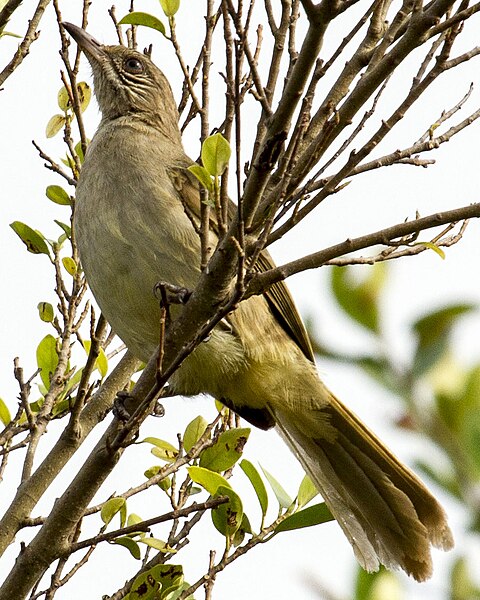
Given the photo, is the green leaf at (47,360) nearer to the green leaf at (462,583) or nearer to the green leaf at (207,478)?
the green leaf at (207,478)

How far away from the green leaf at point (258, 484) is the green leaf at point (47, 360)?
44.6 inches

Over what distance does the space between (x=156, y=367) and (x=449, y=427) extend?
6.97ft

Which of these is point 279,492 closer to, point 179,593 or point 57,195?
point 179,593

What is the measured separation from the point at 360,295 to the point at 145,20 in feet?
8.86

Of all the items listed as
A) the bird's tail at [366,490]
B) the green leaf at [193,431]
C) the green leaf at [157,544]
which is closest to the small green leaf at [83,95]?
the green leaf at [193,431]

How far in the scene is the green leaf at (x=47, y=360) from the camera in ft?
15.1

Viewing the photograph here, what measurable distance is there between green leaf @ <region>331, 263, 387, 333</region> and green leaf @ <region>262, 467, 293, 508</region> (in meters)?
2.35

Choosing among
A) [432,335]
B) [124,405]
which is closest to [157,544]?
[124,405]

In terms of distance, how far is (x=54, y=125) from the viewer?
5070 millimetres

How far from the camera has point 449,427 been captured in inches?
60.4

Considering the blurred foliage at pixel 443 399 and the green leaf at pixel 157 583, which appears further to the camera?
the green leaf at pixel 157 583

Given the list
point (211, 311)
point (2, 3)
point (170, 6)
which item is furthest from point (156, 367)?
point (2, 3)

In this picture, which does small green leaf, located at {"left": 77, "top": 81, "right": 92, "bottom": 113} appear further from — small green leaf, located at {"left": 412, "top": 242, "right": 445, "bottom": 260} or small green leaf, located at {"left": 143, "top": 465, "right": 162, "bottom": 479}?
small green leaf, located at {"left": 412, "top": 242, "right": 445, "bottom": 260}

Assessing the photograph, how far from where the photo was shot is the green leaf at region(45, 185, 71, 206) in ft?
16.1
